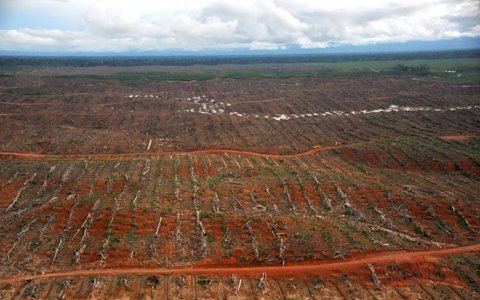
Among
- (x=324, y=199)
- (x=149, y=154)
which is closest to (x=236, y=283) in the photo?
(x=324, y=199)

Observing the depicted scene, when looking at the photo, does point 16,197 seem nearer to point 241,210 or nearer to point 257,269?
point 241,210

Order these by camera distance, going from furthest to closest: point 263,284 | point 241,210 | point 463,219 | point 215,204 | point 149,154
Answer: point 149,154 < point 215,204 < point 241,210 < point 463,219 < point 263,284

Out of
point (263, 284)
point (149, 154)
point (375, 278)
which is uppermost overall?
point (149, 154)

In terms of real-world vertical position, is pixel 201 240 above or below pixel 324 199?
below

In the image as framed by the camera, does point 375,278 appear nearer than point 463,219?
Yes

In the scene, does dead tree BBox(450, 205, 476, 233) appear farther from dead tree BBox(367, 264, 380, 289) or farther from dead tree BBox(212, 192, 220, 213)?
dead tree BBox(212, 192, 220, 213)

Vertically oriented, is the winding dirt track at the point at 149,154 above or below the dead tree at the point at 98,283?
above

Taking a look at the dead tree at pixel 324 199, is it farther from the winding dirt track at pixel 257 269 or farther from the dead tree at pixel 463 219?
the dead tree at pixel 463 219

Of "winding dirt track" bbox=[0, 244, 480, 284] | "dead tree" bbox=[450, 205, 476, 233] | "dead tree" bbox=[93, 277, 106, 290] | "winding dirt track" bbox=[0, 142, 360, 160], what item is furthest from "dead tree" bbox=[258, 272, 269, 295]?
"winding dirt track" bbox=[0, 142, 360, 160]

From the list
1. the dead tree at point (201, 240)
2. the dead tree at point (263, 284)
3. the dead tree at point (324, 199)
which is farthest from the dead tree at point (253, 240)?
the dead tree at point (324, 199)
